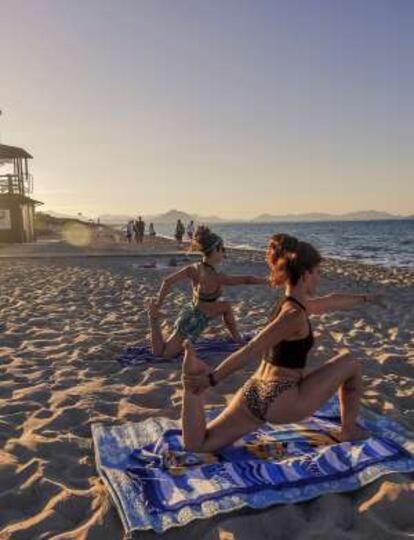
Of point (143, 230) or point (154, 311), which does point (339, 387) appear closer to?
point (154, 311)

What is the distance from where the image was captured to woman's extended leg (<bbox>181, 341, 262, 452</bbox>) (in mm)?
3760

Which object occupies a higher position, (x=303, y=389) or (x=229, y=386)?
(x=303, y=389)

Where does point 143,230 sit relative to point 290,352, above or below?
below

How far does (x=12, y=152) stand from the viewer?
113 ft

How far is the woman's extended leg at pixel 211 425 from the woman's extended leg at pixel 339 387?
0.39m

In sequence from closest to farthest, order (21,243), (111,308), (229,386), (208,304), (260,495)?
(260,495), (229,386), (208,304), (111,308), (21,243)

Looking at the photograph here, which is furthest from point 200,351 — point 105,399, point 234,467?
point 234,467

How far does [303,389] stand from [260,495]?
76cm

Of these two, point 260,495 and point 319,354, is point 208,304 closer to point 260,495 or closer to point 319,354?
point 319,354

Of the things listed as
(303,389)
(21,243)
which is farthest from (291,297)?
(21,243)

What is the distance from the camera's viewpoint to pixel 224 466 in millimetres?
3709

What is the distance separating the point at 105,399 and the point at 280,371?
245 centimetres

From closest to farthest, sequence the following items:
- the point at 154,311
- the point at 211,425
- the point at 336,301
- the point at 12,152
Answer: the point at 211,425
the point at 336,301
the point at 154,311
the point at 12,152

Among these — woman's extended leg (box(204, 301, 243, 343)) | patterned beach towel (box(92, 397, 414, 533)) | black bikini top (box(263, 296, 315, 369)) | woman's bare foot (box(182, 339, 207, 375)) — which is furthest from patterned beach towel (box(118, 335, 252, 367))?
black bikini top (box(263, 296, 315, 369))
